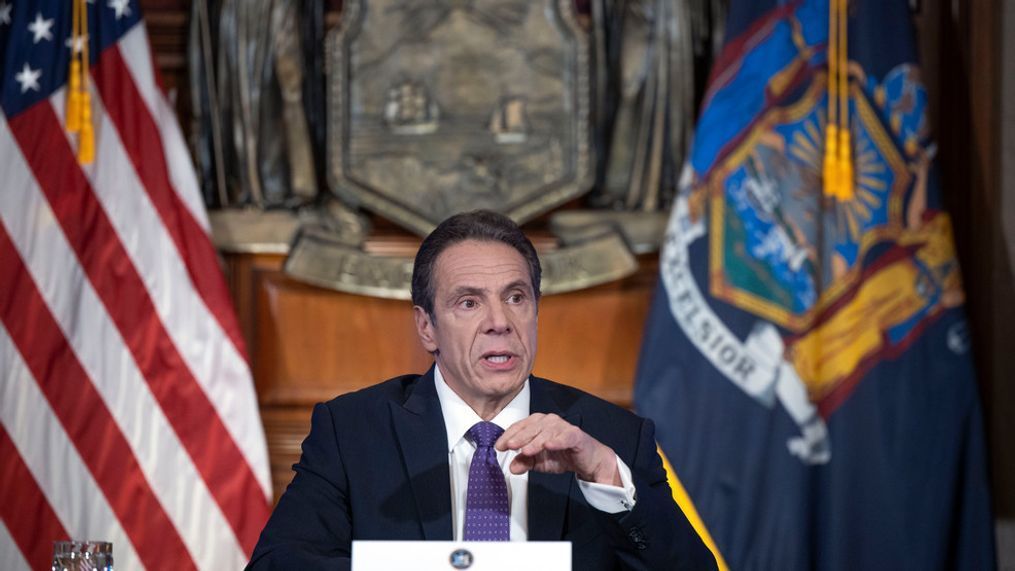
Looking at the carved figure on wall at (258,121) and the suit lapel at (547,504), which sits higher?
the carved figure on wall at (258,121)

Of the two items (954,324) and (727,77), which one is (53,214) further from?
(954,324)

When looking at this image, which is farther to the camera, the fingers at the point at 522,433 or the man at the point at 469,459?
the man at the point at 469,459

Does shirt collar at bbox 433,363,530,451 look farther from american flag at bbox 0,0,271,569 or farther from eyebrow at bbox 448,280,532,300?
american flag at bbox 0,0,271,569

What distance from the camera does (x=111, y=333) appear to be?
3900 millimetres

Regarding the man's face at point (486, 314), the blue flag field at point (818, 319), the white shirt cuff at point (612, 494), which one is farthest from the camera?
A: the blue flag field at point (818, 319)

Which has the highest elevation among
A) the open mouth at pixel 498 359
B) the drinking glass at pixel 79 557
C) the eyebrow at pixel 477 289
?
the eyebrow at pixel 477 289

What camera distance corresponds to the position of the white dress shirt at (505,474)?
1936 millimetres

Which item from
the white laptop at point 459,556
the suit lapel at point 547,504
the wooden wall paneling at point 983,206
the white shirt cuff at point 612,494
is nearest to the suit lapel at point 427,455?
the suit lapel at point 547,504

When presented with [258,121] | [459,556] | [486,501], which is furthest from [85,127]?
[459,556]

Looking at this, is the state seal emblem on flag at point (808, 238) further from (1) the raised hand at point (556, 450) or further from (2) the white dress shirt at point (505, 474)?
(1) the raised hand at point (556, 450)

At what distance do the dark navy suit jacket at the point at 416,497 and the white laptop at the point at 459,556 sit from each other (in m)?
0.33

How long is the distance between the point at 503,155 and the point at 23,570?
6.76 feet

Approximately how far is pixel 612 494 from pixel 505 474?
0.95 ft

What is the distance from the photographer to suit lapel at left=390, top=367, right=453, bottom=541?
6.89 feet
